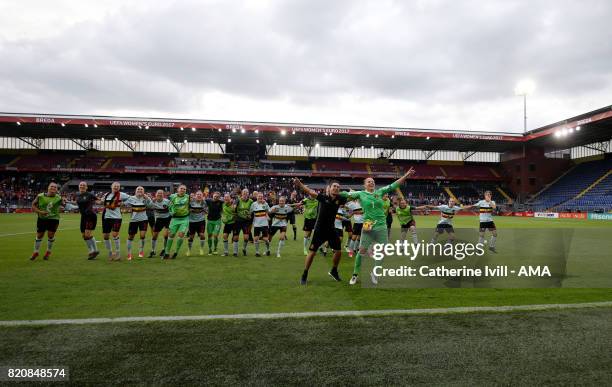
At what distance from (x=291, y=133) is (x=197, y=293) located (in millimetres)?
43526

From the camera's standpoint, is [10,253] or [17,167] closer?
[10,253]

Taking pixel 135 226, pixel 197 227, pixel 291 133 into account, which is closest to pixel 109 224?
pixel 135 226

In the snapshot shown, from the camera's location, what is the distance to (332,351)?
3.63m

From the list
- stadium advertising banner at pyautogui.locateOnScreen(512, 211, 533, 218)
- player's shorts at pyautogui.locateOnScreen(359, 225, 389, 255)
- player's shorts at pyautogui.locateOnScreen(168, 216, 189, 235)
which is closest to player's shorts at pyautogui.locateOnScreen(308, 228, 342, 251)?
player's shorts at pyautogui.locateOnScreen(359, 225, 389, 255)

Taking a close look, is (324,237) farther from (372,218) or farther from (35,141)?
(35,141)

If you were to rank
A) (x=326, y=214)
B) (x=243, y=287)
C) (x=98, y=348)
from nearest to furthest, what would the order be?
(x=98, y=348)
(x=243, y=287)
(x=326, y=214)

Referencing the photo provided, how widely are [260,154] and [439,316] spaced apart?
2168 inches

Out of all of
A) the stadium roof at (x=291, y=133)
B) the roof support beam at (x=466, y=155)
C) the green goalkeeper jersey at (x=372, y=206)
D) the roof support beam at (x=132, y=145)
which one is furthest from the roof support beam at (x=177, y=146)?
the green goalkeeper jersey at (x=372, y=206)

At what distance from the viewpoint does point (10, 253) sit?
1073cm

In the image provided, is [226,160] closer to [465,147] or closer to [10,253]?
[465,147]

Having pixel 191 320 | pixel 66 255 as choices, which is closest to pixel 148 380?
pixel 191 320

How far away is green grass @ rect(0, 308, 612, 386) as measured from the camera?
122 inches

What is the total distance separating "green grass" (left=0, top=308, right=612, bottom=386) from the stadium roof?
43.4 meters

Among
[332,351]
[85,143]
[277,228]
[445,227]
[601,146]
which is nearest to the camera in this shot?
[332,351]
